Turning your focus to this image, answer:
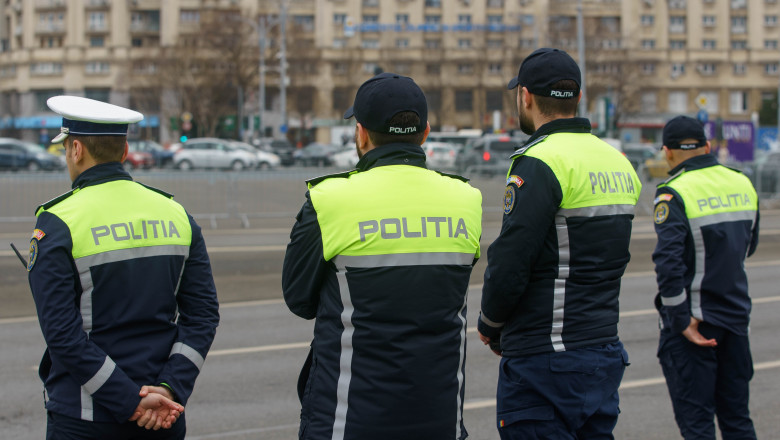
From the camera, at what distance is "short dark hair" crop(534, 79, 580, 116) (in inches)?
143

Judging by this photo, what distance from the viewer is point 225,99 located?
72.0m

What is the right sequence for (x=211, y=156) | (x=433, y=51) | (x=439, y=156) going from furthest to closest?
(x=433, y=51), (x=211, y=156), (x=439, y=156)

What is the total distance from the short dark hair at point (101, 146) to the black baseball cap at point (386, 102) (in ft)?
2.98

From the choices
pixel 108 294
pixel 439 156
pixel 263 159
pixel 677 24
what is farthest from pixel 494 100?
pixel 108 294

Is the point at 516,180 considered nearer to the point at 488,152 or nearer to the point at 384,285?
the point at 384,285

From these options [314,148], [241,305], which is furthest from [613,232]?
[314,148]

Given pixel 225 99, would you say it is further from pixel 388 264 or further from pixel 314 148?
pixel 388 264

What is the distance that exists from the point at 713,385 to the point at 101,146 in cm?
316

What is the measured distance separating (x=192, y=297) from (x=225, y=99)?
70.2m

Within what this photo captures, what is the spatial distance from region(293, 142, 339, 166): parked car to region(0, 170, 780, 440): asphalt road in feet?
122

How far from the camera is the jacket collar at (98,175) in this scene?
10.7ft

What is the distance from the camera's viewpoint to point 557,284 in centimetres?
349

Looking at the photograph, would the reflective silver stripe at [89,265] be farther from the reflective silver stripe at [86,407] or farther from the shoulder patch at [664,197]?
the shoulder patch at [664,197]

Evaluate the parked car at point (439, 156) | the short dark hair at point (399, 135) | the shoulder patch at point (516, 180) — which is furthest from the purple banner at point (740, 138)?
the short dark hair at point (399, 135)
